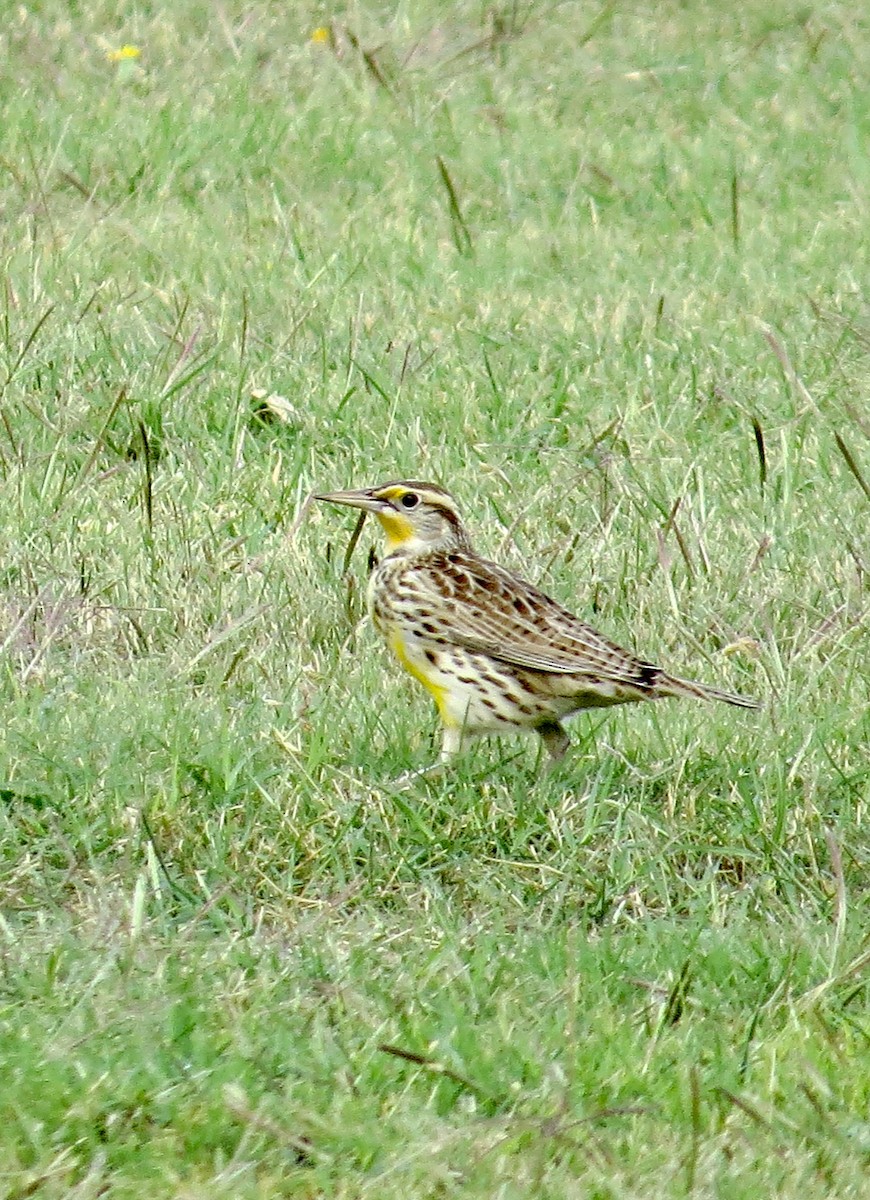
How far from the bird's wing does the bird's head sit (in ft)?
0.52

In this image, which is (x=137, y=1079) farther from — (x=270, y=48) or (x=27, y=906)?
(x=270, y=48)

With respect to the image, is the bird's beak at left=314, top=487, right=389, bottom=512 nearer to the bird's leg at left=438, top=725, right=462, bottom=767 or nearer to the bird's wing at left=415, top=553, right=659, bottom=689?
the bird's wing at left=415, top=553, right=659, bottom=689

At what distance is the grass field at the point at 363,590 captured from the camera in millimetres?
4445

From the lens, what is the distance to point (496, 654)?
6.17 m

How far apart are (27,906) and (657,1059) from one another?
1.56 m

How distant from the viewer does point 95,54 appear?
1178 centimetres

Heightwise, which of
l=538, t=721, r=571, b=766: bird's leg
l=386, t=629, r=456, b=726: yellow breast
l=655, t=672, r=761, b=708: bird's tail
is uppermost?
l=655, t=672, r=761, b=708: bird's tail

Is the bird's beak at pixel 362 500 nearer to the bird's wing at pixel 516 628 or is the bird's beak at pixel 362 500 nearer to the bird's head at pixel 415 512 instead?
the bird's head at pixel 415 512

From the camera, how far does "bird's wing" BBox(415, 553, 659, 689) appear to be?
19.7 feet

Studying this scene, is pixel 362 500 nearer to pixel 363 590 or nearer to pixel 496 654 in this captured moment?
pixel 363 590

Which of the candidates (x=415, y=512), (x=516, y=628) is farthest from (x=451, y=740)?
(x=415, y=512)

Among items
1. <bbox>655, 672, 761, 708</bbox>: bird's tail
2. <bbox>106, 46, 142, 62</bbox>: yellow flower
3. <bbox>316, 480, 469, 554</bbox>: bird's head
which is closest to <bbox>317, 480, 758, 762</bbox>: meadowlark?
<bbox>655, 672, 761, 708</bbox>: bird's tail

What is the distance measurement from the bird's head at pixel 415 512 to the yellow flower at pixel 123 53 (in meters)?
5.50

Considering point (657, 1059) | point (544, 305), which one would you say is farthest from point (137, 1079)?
point (544, 305)
